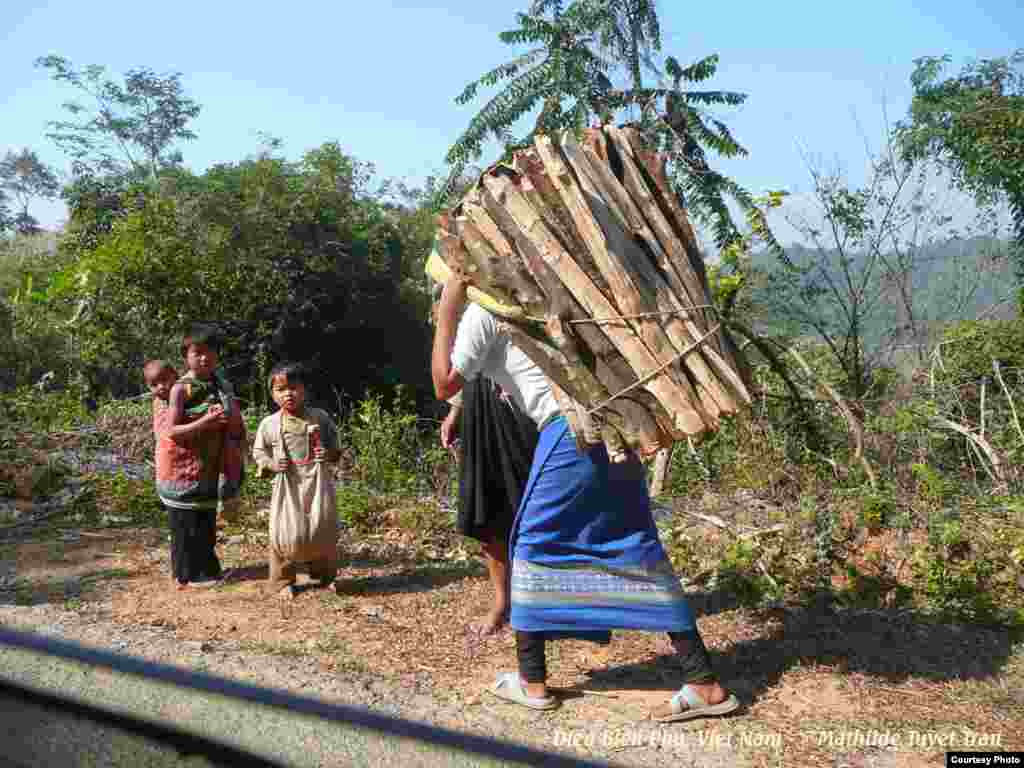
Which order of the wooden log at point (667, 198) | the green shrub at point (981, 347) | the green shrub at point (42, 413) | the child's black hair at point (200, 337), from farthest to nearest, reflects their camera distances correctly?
1. the green shrub at point (42, 413)
2. the green shrub at point (981, 347)
3. the child's black hair at point (200, 337)
4. the wooden log at point (667, 198)

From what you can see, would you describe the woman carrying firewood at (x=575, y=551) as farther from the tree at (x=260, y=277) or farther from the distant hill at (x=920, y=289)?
the tree at (x=260, y=277)

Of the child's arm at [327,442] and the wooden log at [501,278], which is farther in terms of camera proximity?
the child's arm at [327,442]

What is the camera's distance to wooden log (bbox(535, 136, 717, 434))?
2.92 m

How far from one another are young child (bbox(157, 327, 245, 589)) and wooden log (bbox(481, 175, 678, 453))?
2429mm

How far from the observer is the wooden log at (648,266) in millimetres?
2969

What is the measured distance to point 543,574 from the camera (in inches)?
124

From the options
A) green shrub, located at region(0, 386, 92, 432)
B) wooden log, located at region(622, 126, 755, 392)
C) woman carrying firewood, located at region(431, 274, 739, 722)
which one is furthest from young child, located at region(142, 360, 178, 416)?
green shrub, located at region(0, 386, 92, 432)

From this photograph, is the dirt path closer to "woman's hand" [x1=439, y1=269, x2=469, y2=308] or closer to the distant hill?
"woman's hand" [x1=439, y1=269, x2=469, y2=308]

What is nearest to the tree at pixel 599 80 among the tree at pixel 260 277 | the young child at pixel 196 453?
the tree at pixel 260 277

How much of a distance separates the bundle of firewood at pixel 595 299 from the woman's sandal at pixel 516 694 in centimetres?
95

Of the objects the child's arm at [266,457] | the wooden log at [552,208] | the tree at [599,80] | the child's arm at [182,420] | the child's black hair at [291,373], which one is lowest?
the child's arm at [266,457]

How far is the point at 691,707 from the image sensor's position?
3092mm

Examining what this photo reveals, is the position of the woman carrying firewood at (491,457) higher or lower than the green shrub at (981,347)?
lower

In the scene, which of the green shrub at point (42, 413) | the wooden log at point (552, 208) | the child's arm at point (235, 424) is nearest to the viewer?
the wooden log at point (552, 208)
